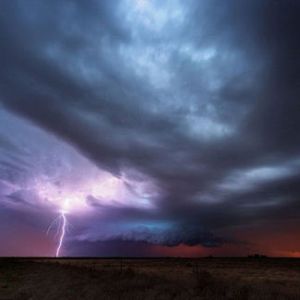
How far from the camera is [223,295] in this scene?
20219 mm

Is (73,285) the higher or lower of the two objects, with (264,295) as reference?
higher

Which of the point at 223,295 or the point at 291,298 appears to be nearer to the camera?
the point at 291,298

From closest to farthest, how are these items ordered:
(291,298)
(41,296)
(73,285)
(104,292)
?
(291,298)
(104,292)
(41,296)
(73,285)

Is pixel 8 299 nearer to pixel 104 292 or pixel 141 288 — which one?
pixel 104 292

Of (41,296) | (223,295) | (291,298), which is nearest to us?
(291,298)

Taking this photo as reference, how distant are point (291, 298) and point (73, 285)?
631 inches

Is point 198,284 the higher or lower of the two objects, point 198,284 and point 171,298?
the higher

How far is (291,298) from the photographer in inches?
742

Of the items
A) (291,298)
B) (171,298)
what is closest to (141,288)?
(171,298)

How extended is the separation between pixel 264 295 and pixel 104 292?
9.17 m

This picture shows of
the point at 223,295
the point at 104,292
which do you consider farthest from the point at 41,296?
the point at 223,295

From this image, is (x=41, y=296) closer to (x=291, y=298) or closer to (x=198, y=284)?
(x=198, y=284)

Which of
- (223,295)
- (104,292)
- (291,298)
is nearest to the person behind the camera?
(291,298)

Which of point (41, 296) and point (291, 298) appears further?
point (41, 296)
